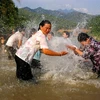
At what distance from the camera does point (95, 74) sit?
23.4ft

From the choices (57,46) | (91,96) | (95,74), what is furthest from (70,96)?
(57,46)

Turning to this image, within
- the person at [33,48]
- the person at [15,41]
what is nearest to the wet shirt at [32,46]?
the person at [33,48]

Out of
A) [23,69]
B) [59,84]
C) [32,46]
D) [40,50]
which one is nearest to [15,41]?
[59,84]

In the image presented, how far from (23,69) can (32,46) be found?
0.63 meters

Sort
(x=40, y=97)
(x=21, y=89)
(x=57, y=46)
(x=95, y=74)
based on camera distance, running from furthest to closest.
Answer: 1. (x=57, y=46)
2. (x=95, y=74)
3. (x=21, y=89)
4. (x=40, y=97)

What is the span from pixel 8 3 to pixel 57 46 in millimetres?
14452

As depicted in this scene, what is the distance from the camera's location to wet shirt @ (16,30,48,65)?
596 centimetres

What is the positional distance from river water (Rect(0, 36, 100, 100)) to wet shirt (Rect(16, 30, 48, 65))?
0.73 m

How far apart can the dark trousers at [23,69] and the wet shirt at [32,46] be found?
10 cm

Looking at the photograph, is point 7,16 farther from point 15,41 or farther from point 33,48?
point 33,48

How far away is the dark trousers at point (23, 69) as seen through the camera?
Answer: 6.33m

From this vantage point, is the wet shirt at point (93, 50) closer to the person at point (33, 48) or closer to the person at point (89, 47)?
the person at point (89, 47)

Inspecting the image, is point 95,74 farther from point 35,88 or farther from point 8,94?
point 8,94

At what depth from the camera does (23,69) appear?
6.43 metres
